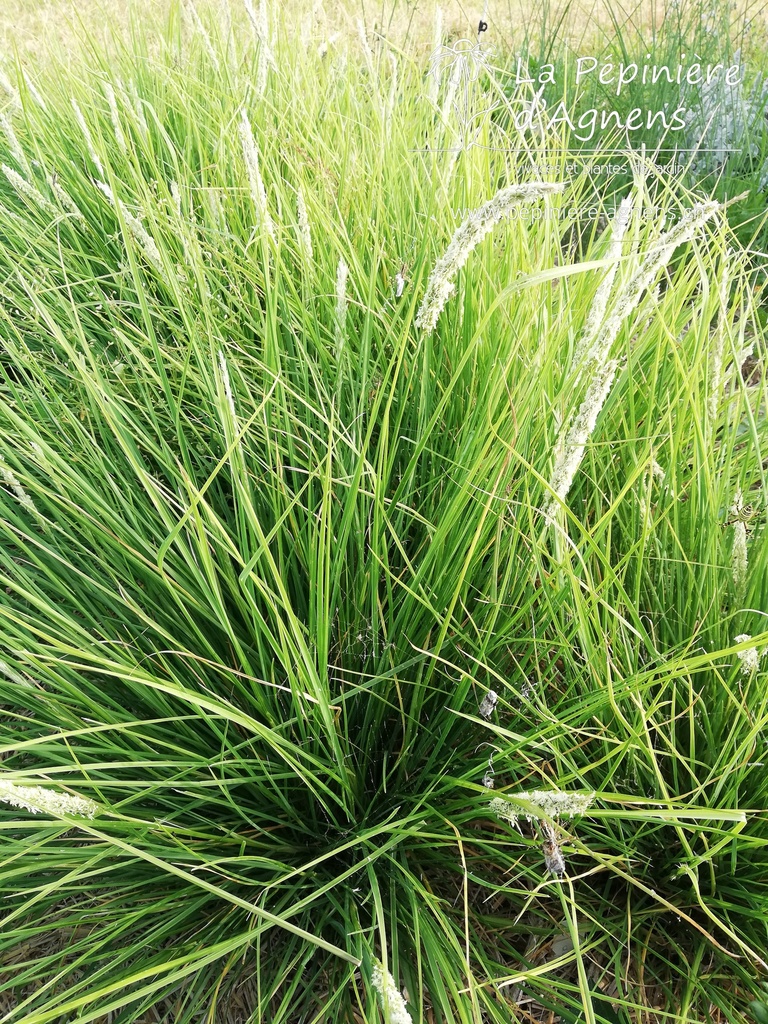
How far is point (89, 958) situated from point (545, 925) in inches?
26.1

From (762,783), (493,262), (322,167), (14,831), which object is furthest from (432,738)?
(322,167)

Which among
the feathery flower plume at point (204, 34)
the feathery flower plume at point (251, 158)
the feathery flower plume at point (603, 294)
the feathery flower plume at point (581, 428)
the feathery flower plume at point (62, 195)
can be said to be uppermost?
the feathery flower plume at point (204, 34)

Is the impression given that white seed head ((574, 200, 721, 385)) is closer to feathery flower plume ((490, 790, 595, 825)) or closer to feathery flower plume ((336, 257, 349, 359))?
feathery flower plume ((336, 257, 349, 359))

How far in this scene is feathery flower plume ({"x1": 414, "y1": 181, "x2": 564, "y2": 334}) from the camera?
572mm

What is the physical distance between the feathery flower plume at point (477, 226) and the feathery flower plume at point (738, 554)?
53cm

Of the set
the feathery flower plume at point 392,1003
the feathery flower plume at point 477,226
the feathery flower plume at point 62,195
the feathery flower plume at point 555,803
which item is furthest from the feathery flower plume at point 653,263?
the feathery flower plume at point 62,195

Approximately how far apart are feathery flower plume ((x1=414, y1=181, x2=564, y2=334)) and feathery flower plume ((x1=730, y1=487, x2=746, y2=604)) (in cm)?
53

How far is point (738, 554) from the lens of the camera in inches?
37.9

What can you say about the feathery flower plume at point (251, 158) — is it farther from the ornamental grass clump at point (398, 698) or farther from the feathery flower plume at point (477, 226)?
the feathery flower plume at point (477, 226)

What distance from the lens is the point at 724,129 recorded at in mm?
2758

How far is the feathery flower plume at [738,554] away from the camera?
933mm

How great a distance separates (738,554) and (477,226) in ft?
2.07

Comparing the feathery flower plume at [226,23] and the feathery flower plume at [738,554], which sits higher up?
the feathery flower plume at [226,23]

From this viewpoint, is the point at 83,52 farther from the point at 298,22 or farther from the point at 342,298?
the point at 342,298
